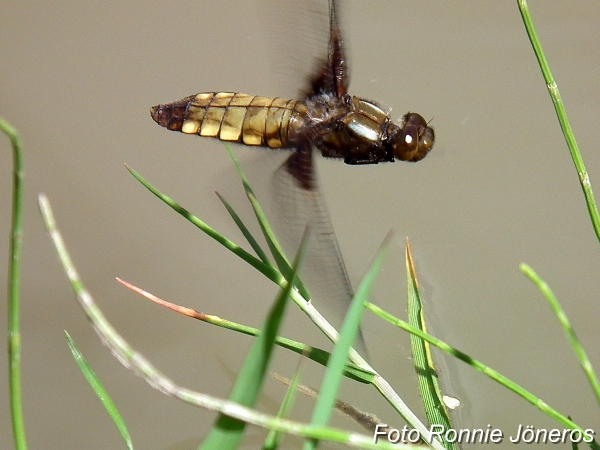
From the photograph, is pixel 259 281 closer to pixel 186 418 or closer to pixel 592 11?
pixel 186 418

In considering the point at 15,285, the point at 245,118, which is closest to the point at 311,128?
the point at 245,118

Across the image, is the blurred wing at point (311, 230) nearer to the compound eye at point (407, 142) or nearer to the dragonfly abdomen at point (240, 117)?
the dragonfly abdomen at point (240, 117)

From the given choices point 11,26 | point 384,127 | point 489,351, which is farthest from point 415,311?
point 11,26

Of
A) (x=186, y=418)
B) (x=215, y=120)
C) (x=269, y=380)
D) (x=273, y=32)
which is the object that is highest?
(x=273, y=32)

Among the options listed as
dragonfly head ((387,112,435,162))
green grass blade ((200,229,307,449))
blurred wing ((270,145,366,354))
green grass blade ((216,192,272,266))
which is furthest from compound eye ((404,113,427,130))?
green grass blade ((200,229,307,449))

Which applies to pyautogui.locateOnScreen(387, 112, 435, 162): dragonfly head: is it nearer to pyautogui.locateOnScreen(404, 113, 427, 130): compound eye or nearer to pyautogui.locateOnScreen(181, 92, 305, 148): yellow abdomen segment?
pyautogui.locateOnScreen(404, 113, 427, 130): compound eye

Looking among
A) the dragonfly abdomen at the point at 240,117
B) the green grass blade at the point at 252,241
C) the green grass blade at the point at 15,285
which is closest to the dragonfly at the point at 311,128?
the dragonfly abdomen at the point at 240,117

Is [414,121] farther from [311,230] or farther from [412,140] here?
[311,230]
